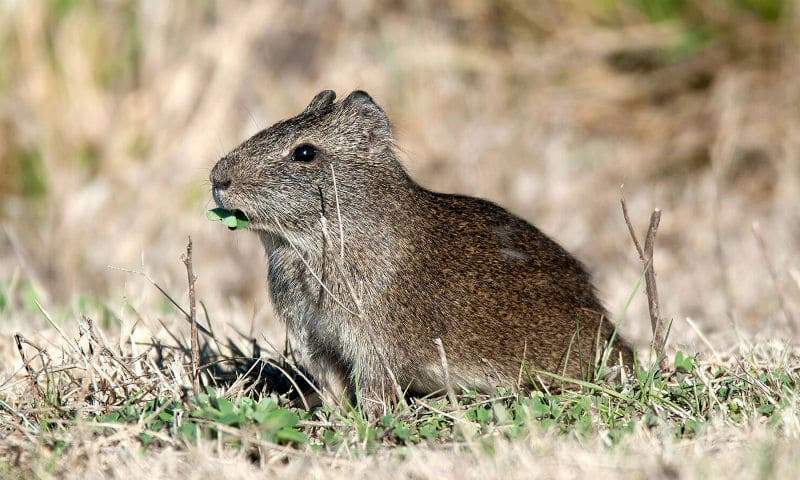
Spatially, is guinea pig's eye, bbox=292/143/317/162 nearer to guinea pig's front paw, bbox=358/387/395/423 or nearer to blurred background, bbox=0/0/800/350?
guinea pig's front paw, bbox=358/387/395/423

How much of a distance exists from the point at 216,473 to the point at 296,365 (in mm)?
1471

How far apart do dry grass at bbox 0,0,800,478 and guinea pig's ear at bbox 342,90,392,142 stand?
9.72ft

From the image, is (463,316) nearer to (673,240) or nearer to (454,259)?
(454,259)

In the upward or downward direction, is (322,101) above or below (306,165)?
above

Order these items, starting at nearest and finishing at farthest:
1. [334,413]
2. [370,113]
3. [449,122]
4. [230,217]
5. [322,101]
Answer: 1. [334,413]
2. [230,217]
3. [370,113]
4. [322,101]
5. [449,122]

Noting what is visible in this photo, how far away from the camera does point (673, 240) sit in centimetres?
900

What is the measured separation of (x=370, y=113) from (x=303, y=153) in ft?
1.30

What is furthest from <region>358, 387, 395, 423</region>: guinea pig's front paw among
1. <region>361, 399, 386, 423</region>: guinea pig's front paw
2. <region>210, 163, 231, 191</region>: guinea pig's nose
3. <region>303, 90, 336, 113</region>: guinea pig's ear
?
<region>303, 90, 336, 113</region>: guinea pig's ear

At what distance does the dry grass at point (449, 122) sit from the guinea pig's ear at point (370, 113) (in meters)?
2.96

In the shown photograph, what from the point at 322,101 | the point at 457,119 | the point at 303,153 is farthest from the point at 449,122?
the point at 303,153

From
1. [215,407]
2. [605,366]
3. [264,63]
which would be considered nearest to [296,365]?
[215,407]

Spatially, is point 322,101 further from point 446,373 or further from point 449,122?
point 449,122

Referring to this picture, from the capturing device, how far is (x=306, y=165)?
14.9 ft

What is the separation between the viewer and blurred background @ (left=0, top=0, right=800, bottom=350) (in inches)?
355
